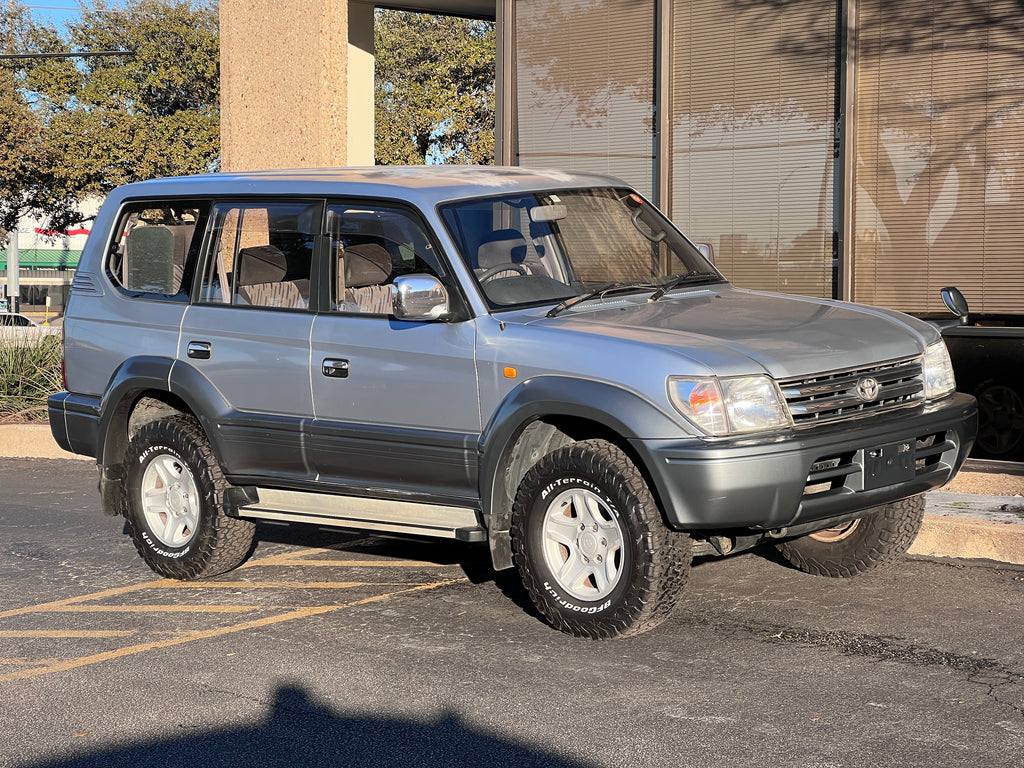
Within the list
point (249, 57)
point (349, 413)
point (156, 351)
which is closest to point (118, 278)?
point (156, 351)

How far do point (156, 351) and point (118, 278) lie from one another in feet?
2.14

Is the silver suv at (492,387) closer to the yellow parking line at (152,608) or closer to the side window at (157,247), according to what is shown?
the side window at (157,247)

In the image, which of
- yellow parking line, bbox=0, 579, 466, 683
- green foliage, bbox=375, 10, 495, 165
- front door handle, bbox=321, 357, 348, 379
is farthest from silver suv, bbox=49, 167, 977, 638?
green foliage, bbox=375, 10, 495, 165

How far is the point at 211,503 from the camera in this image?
24.2 ft

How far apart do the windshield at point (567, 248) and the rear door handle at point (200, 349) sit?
4.99ft

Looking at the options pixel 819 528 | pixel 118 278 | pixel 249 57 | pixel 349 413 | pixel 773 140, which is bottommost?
pixel 819 528

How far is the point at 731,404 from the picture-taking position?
18.4ft

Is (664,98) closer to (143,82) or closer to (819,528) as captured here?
(819,528)

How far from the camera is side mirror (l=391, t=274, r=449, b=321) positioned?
6332mm

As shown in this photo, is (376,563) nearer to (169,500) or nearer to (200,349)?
(169,500)

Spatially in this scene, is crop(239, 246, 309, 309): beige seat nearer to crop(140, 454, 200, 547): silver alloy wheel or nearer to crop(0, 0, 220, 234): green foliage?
crop(140, 454, 200, 547): silver alloy wheel

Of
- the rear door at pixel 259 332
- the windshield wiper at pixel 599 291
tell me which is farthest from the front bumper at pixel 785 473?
the rear door at pixel 259 332

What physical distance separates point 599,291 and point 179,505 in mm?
2640

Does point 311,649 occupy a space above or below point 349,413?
below
